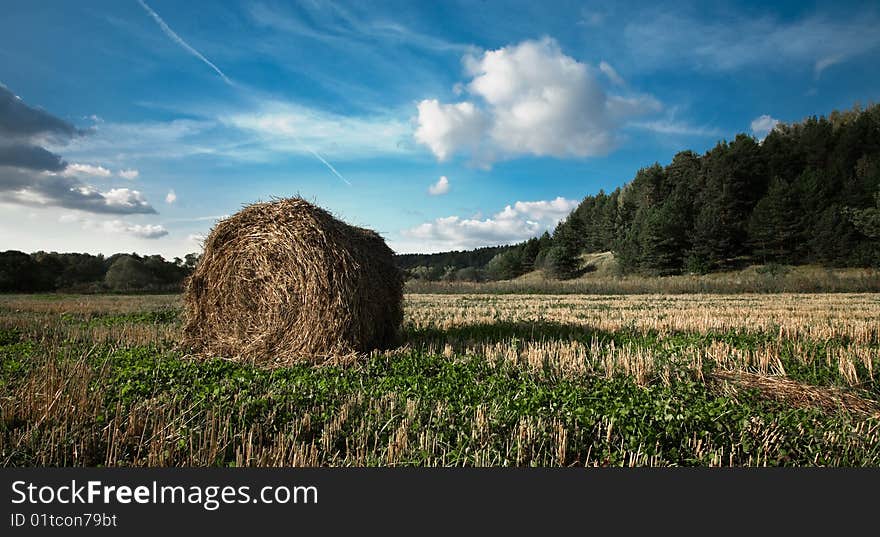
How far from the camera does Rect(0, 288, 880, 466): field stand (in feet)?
15.2

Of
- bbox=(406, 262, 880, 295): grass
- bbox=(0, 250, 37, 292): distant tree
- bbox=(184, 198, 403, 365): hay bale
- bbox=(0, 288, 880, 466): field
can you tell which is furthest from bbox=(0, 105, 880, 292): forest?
bbox=(0, 288, 880, 466): field

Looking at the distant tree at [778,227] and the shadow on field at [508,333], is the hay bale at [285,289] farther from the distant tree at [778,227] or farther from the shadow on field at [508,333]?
the distant tree at [778,227]

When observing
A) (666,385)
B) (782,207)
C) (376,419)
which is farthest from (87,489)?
(782,207)

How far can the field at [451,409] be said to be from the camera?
463cm

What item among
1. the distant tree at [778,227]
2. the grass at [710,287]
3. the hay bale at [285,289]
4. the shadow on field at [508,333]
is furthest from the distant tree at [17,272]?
the distant tree at [778,227]

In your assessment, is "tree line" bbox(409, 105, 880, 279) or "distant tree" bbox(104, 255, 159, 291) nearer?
"distant tree" bbox(104, 255, 159, 291)

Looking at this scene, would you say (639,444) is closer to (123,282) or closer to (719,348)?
(719,348)

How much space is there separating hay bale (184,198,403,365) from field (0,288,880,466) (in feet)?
2.15

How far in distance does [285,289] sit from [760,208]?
78045 mm

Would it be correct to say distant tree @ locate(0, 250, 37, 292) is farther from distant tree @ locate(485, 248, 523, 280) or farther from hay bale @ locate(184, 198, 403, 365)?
distant tree @ locate(485, 248, 523, 280)

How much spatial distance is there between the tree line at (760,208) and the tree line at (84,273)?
32.2 m

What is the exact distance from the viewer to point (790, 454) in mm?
4922

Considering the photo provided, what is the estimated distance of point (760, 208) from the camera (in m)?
69.5

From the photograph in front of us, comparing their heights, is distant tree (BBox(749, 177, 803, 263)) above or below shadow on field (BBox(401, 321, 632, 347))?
above
